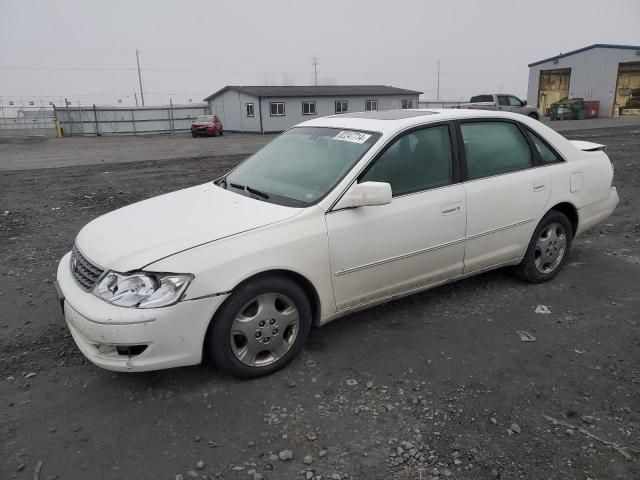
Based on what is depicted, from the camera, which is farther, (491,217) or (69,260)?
(491,217)

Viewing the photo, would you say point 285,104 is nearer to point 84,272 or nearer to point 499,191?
point 499,191

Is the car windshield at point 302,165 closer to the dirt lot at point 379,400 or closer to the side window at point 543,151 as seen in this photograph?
the dirt lot at point 379,400

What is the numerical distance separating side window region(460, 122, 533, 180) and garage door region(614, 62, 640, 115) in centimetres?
3982

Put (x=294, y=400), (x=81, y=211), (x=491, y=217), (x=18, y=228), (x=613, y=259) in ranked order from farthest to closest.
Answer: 1. (x=81, y=211)
2. (x=18, y=228)
3. (x=613, y=259)
4. (x=491, y=217)
5. (x=294, y=400)

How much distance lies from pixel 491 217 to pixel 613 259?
218cm

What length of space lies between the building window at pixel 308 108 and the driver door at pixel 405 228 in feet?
112

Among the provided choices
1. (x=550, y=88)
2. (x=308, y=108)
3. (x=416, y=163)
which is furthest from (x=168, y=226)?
(x=550, y=88)

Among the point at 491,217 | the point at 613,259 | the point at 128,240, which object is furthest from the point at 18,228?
the point at 613,259

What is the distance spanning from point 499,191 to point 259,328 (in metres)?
2.26

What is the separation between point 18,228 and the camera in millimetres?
6961

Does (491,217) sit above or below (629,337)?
above

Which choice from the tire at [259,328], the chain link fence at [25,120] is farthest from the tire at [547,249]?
the chain link fence at [25,120]

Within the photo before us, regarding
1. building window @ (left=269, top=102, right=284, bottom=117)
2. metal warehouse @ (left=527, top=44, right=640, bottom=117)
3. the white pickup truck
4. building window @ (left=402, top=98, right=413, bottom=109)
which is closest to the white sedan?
the white pickup truck

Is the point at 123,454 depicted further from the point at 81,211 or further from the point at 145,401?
the point at 81,211
